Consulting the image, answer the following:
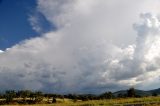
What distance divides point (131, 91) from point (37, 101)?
5203 centimetres

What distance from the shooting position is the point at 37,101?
187m

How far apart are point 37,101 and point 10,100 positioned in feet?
61.6

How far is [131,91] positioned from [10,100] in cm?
6938

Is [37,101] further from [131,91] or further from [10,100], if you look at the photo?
[131,91]

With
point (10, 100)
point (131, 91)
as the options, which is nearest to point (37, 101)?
point (10, 100)

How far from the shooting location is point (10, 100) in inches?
7697

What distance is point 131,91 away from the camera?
7308 inches
